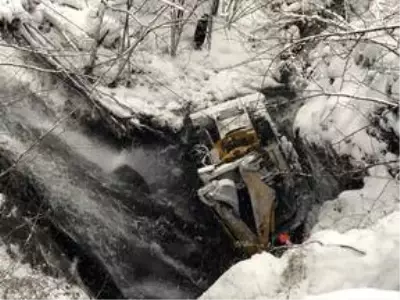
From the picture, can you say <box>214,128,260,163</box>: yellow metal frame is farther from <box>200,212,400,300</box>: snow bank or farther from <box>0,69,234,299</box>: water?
<box>200,212,400,300</box>: snow bank

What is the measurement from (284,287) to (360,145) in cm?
289

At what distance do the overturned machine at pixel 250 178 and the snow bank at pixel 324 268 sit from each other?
1.52 meters

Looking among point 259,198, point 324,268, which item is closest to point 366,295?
point 324,268

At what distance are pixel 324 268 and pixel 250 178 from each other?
2315 millimetres

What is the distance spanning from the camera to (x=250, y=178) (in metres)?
7.88

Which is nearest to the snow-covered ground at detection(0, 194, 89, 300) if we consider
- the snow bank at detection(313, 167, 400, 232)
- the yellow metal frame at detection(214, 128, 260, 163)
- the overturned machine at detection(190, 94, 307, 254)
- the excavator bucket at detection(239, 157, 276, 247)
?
the overturned machine at detection(190, 94, 307, 254)

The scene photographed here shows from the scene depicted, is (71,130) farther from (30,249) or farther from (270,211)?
(270,211)

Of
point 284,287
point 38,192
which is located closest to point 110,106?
point 38,192

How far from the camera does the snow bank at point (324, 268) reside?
538 centimetres

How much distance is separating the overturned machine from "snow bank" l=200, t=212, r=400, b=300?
152 centimetres

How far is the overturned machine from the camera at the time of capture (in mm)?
7887

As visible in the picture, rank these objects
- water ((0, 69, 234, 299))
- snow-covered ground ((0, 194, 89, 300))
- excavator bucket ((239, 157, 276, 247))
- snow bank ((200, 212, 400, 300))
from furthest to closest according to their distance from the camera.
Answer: water ((0, 69, 234, 299))
excavator bucket ((239, 157, 276, 247))
snow-covered ground ((0, 194, 89, 300))
snow bank ((200, 212, 400, 300))

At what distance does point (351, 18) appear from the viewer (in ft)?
34.5

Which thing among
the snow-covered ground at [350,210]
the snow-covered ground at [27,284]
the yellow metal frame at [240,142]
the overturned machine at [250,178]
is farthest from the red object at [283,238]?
the snow-covered ground at [27,284]
